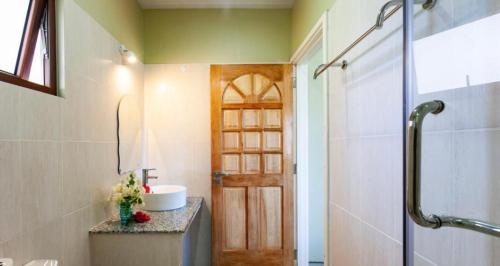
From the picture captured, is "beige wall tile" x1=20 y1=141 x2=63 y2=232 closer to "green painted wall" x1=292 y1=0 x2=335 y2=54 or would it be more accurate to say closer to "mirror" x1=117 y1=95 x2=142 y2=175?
"mirror" x1=117 y1=95 x2=142 y2=175

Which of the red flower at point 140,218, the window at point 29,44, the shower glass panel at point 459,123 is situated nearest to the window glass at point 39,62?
the window at point 29,44

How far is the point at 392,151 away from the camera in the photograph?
1.10m

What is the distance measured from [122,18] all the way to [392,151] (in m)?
2.24

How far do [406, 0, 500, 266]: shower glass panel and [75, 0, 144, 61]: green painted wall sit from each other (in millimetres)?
1812

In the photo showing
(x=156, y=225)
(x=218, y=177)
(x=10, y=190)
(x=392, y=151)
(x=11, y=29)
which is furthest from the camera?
(x=218, y=177)

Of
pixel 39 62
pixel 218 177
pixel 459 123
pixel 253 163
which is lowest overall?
pixel 218 177

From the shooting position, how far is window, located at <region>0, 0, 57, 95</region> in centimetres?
132

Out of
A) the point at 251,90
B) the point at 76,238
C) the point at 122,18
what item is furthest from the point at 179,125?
the point at 76,238

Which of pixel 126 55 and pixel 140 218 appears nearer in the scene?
pixel 140 218

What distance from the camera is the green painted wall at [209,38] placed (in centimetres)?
298

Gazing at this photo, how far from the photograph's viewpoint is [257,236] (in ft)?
9.45

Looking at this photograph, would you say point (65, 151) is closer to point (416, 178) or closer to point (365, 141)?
point (365, 141)

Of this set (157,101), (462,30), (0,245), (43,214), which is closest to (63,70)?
(43,214)

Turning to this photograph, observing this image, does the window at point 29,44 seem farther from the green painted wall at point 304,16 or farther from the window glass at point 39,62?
the green painted wall at point 304,16
